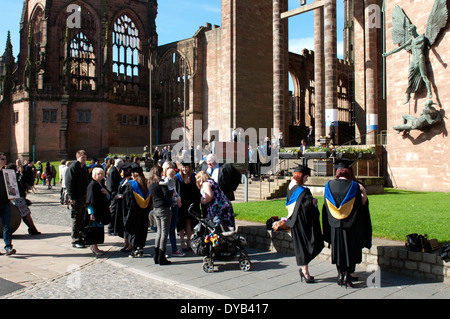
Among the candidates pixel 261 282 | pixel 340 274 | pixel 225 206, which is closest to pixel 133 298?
pixel 261 282

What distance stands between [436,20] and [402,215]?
10799 millimetres

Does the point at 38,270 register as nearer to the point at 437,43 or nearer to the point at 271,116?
the point at 437,43

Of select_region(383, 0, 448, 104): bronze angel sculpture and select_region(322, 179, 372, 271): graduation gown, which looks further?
select_region(383, 0, 448, 104): bronze angel sculpture

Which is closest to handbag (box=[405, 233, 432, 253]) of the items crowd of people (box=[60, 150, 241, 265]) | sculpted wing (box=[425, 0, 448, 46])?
crowd of people (box=[60, 150, 241, 265])

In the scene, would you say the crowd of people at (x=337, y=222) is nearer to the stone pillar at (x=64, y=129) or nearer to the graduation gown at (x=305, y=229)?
the graduation gown at (x=305, y=229)

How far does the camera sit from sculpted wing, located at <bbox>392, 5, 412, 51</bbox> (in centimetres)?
1838

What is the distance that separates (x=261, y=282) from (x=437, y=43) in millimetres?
15201

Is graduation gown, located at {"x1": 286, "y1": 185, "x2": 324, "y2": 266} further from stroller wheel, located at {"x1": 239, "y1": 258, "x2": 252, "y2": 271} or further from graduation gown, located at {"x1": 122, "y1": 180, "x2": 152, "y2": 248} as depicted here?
graduation gown, located at {"x1": 122, "y1": 180, "x2": 152, "y2": 248}

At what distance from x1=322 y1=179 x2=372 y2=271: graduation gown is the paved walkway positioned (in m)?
0.44

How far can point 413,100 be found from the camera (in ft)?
59.9

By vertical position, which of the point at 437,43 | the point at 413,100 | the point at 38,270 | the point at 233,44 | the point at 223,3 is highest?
the point at 223,3

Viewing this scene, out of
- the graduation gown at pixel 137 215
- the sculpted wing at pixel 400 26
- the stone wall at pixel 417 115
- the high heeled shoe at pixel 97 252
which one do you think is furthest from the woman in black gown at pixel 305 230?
the sculpted wing at pixel 400 26

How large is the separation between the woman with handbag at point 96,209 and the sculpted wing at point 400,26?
604 inches
